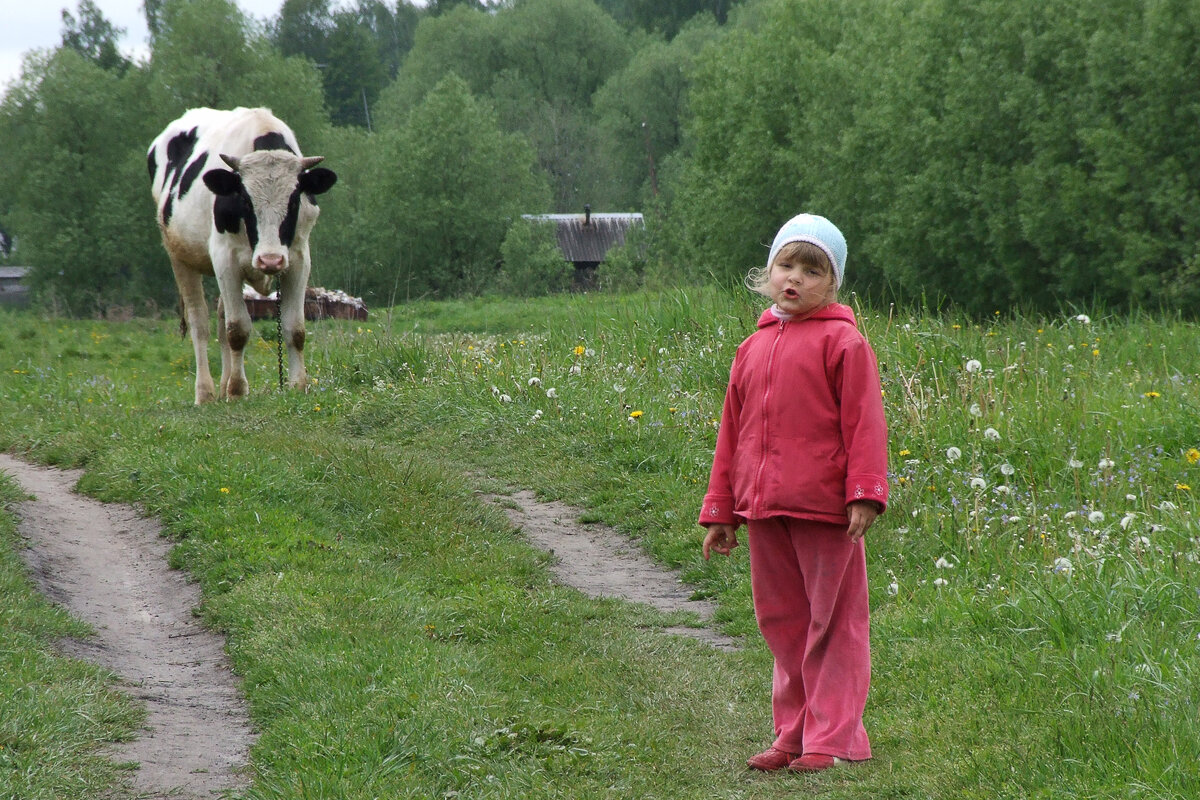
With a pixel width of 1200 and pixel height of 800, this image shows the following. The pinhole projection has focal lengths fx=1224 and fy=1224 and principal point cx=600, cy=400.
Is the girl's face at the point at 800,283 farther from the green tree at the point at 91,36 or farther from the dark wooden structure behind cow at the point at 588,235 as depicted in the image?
the green tree at the point at 91,36

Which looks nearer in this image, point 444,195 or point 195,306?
point 195,306

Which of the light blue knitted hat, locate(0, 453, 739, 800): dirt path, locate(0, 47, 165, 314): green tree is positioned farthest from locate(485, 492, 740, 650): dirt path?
locate(0, 47, 165, 314): green tree

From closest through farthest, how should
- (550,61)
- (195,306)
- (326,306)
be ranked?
1. (195,306)
2. (326,306)
3. (550,61)

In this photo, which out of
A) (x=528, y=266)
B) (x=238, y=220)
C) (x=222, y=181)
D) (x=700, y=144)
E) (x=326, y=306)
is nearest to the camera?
(x=222, y=181)

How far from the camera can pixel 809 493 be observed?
12.4ft

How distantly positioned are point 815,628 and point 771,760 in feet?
1.49

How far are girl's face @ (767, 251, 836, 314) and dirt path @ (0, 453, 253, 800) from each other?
233 centimetres

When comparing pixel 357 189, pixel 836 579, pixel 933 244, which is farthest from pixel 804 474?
pixel 357 189

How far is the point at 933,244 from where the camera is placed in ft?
102

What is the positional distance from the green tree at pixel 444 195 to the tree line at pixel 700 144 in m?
0.12

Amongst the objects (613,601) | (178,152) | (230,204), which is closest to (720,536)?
(613,601)

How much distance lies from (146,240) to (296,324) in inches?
1451

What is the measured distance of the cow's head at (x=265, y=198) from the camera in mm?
10992

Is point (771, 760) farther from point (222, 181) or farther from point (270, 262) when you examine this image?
point (222, 181)
